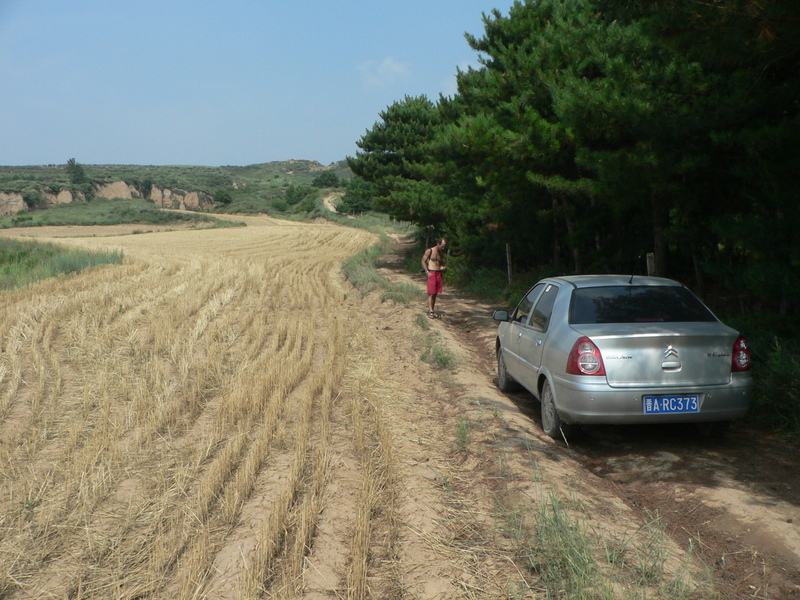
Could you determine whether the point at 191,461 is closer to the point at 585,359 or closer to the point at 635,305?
the point at 585,359

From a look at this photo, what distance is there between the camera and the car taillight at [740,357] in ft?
19.7

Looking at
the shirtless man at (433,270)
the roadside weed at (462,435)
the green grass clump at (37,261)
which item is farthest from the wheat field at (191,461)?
the green grass clump at (37,261)

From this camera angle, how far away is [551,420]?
21.8 feet

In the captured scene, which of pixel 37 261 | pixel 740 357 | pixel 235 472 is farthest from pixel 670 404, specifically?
pixel 37 261

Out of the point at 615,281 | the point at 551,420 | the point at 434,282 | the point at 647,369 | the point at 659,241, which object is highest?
the point at 659,241

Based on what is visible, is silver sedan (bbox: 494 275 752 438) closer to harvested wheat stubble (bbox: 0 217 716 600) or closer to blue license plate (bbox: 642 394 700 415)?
blue license plate (bbox: 642 394 700 415)

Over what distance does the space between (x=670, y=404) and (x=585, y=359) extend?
0.79 metres

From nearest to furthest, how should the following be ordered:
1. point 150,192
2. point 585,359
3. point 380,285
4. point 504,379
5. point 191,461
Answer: point 191,461, point 585,359, point 504,379, point 380,285, point 150,192

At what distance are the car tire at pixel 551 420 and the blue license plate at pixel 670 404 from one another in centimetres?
80

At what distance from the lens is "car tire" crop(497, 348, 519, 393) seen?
28.1 feet

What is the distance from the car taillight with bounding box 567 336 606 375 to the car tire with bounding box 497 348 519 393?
2.48 meters

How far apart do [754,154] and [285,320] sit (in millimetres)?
8722

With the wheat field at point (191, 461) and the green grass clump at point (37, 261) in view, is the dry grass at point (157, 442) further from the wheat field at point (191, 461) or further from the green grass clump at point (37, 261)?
the green grass clump at point (37, 261)

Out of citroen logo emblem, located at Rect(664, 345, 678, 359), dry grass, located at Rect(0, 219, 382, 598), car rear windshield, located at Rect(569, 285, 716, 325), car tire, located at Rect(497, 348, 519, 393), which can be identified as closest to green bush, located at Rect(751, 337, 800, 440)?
car rear windshield, located at Rect(569, 285, 716, 325)
